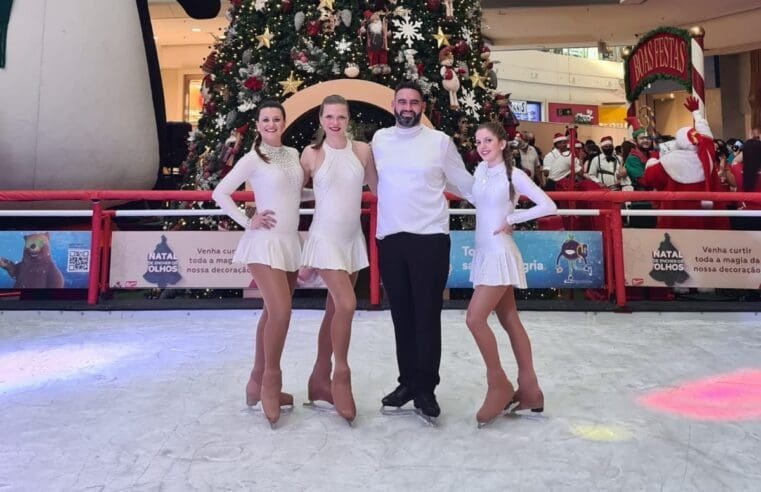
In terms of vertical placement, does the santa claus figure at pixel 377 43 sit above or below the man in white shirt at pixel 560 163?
above

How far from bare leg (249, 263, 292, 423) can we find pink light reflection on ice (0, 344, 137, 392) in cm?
126

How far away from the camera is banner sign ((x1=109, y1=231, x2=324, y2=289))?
4.42m

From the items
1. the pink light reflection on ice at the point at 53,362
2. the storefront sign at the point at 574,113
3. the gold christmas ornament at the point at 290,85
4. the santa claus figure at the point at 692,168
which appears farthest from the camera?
the storefront sign at the point at 574,113

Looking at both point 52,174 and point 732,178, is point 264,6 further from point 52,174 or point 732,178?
point 732,178

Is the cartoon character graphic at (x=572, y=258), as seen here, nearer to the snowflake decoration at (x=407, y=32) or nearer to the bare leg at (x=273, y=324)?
the snowflake decoration at (x=407, y=32)

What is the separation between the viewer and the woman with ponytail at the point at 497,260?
Answer: 6.85ft

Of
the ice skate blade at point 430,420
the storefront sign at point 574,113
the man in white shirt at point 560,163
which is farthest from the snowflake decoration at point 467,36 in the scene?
the storefront sign at point 574,113

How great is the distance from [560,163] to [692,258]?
315cm

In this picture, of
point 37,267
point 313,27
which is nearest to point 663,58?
point 313,27

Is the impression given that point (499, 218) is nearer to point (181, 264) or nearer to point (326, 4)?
point (181, 264)

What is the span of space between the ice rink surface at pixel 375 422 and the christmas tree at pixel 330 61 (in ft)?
7.84

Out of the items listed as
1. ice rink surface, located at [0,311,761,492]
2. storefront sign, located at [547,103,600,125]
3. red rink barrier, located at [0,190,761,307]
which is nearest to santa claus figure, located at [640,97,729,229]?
red rink barrier, located at [0,190,761,307]

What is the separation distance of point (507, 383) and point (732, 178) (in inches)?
211

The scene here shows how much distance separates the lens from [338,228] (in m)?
2.13
